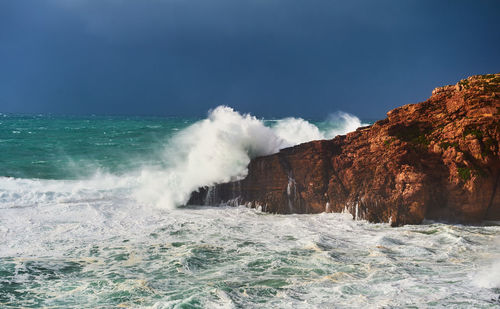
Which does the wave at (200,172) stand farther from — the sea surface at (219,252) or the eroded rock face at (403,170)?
the eroded rock face at (403,170)

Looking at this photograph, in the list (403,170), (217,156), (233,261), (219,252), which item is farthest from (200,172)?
(403,170)

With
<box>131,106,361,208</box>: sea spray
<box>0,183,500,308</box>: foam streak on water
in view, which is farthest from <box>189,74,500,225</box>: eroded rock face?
<box>0,183,500,308</box>: foam streak on water

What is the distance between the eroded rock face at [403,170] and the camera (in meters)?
8.30

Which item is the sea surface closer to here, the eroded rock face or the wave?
the wave

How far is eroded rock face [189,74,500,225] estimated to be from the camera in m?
8.30

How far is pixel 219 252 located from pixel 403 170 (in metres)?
4.70

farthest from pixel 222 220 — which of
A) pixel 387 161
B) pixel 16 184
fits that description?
pixel 16 184

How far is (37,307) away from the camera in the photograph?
4.49 meters

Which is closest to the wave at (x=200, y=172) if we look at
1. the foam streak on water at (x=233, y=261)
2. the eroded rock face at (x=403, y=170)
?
the eroded rock face at (x=403, y=170)

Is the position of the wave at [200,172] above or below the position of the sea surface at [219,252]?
above

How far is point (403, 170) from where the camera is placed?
865 cm

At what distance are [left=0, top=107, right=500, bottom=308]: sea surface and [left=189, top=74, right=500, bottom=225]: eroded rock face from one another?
42cm

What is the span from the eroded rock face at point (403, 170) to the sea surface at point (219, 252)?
417mm

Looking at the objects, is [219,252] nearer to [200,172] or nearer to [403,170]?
[200,172]
